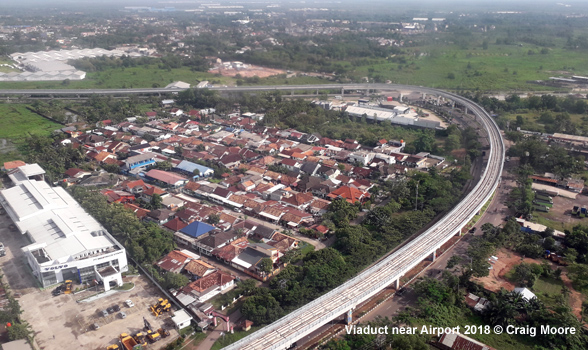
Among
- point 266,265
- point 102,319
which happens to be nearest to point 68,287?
point 102,319

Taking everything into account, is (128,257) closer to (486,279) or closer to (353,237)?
(353,237)

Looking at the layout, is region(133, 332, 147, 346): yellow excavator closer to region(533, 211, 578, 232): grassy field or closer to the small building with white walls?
the small building with white walls

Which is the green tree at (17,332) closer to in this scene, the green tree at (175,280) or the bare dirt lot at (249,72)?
the green tree at (175,280)

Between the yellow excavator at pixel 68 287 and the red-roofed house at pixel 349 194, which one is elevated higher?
the red-roofed house at pixel 349 194

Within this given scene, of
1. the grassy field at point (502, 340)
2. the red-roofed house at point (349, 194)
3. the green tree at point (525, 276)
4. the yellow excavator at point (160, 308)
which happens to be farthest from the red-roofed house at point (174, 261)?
the green tree at point (525, 276)

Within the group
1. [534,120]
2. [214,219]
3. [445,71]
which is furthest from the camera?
[445,71]

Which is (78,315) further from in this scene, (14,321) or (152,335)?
(152,335)

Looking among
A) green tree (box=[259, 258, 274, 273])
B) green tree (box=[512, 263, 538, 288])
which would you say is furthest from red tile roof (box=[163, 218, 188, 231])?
green tree (box=[512, 263, 538, 288])
